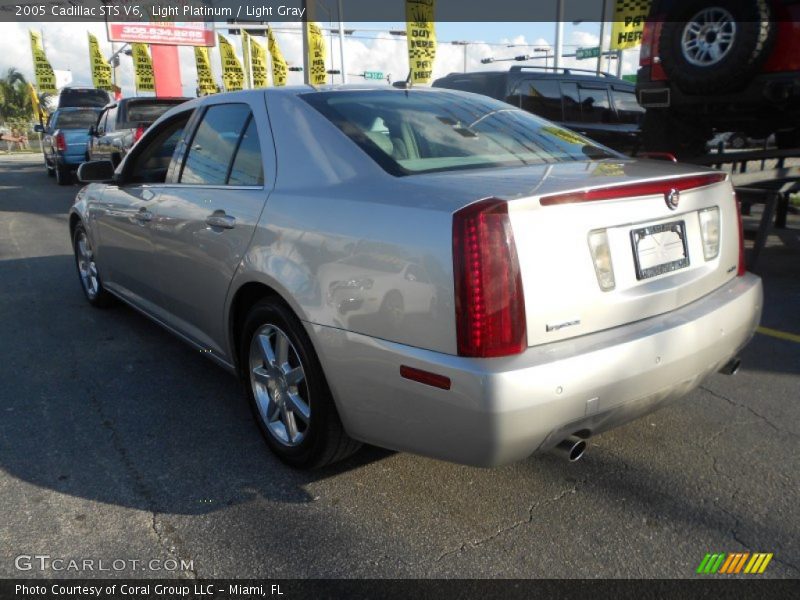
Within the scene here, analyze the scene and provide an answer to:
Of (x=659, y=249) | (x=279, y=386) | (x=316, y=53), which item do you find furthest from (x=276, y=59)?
(x=659, y=249)

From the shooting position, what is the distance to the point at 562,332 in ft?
6.97

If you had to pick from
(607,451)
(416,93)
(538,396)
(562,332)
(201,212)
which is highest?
(416,93)

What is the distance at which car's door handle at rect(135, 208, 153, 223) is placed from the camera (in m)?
3.69

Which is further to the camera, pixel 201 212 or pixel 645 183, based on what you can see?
pixel 201 212

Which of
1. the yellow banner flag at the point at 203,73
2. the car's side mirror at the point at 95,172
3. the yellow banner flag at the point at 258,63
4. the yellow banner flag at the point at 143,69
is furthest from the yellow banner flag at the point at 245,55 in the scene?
the car's side mirror at the point at 95,172

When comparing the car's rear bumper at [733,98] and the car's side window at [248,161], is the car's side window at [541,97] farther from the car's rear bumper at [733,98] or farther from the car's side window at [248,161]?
the car's side window at [248,161]

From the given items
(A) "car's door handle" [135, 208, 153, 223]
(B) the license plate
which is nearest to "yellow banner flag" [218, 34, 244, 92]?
(A) "car's door handle" [135, 208, 153, 223]

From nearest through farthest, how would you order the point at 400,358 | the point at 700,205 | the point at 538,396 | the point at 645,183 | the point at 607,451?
the point at 538,396, the point at 400,358, the point at 645,183, the point at 700,205, the point at 607,451

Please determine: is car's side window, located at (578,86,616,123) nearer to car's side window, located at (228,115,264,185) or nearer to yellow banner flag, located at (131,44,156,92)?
car's side window, located at (228,115,264,185)

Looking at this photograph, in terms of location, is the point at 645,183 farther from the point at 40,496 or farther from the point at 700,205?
the point at 40,496

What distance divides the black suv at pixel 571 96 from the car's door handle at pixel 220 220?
6.24 metres

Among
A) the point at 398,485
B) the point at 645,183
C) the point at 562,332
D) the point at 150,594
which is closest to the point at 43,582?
the point at 150,594

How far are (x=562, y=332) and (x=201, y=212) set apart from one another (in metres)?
1.86

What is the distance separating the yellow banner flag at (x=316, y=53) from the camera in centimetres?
1667
